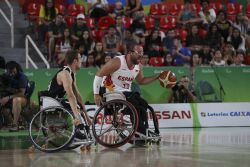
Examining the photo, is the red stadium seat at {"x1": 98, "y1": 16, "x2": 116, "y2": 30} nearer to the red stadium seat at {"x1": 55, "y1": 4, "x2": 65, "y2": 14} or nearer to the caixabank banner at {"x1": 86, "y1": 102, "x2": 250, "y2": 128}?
the red stadium seat at {"x1": 55, "y1": 4, "x2": 65, "y2": 14}

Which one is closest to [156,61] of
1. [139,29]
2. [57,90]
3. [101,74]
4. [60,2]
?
[139,29]

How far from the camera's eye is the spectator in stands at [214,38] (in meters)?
20.1

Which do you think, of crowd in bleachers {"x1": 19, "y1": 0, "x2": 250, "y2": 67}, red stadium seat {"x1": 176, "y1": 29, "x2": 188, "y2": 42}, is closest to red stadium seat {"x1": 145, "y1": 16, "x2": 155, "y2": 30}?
crowd in bleachers {"x1": 19, "y1": 0, "x2": 250, "y2": 67}

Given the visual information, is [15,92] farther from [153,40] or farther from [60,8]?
[60,8]

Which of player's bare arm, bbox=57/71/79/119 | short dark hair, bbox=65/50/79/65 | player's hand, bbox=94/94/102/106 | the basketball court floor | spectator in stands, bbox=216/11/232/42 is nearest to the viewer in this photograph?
the basketball court floor

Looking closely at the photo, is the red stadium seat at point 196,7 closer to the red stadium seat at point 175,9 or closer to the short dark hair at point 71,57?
the red stadium seat at point 175,9

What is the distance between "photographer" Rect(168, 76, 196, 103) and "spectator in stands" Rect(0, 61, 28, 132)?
166 inches

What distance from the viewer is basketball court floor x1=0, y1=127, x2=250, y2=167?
825cm

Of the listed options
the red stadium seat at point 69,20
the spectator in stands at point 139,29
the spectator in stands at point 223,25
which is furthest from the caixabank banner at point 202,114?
the red stadium seat at point 69,20

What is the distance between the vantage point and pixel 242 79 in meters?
17.8

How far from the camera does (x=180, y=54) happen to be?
18797 millimetres

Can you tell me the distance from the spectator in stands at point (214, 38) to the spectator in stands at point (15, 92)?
721 cm

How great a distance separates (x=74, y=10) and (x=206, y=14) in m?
4.71

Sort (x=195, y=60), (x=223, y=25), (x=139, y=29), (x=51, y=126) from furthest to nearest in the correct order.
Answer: (x=223, y=25)
(x=139, y=29)
(x=195, y=60)
(x=51, y=126)
